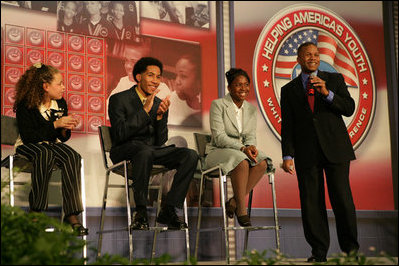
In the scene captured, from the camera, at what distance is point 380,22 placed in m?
6.26

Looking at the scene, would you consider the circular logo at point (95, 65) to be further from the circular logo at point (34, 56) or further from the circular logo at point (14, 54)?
the circular logo at point (14, 54)

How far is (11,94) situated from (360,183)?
11.2ft

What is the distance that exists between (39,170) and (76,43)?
139cm

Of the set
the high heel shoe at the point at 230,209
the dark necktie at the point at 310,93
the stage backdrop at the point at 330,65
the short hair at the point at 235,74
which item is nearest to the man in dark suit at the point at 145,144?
the high heel shoe at the point at 230,209

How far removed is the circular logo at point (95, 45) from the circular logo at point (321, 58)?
1515mm

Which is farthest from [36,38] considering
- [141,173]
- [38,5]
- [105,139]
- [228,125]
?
[228,125]

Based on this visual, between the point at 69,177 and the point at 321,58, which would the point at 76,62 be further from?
the point at 321,58

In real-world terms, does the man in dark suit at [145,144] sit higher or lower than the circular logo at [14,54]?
lower

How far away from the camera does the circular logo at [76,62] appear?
4.71 metres

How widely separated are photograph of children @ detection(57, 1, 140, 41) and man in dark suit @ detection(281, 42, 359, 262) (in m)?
1.68

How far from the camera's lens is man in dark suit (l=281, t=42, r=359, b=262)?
370 centimetres

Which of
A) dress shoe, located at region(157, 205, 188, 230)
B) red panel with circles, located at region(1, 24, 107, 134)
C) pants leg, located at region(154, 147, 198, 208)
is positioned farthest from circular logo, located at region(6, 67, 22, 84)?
dress shoe, located at region(157, 205, 188, 230)

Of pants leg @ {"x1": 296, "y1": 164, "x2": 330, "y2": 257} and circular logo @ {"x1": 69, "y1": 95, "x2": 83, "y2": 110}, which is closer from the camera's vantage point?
pants leg @ {"x1": 296, "y1": 164, "x2": 330, "y2": 257}

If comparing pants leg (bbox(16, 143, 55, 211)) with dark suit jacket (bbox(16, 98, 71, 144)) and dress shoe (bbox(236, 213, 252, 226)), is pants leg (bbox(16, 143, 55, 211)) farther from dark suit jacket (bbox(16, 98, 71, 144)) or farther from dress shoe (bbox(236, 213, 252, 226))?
dress shoe (bbox(236, 213, 252, 226))
